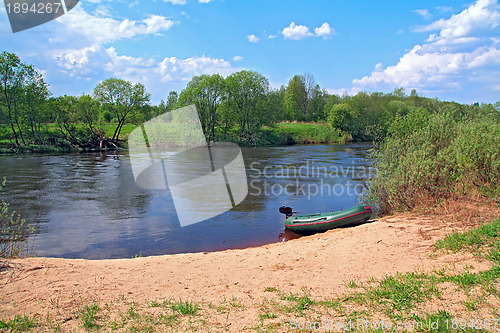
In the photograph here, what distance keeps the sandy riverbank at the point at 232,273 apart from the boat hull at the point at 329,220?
6.60 ft

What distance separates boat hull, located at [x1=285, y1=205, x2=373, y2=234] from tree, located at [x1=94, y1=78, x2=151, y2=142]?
40.6 meters

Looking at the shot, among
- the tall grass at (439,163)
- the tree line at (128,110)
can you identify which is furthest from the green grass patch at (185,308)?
the tree line at (128,110)

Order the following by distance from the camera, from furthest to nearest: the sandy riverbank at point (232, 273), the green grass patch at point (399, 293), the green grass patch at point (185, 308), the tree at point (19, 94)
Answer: the tree at point (19, 94) → the sandy riverbank at point (232, 273) → the green grass patch at point (185, 308) → the green grass patch at point (399, 293)

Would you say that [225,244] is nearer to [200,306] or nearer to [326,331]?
[200,306]

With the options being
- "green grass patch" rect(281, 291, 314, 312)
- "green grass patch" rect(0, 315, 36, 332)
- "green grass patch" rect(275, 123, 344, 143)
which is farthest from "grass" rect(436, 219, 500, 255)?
"green grass patch" rect(275, 123, 344, 143)

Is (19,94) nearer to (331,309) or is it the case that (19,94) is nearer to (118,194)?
(118,194)

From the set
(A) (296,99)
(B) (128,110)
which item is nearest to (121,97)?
(B) (128,110)

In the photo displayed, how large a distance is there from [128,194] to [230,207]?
6.26 meters

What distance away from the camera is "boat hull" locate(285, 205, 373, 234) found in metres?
10.8

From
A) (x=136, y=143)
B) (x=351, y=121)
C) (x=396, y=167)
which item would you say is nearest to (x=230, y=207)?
(x=396, y=167)

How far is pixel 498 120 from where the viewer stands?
39.8ft

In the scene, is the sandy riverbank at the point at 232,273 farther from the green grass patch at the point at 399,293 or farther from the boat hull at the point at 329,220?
the boat hull at the point at 329,220

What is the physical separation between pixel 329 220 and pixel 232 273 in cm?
533

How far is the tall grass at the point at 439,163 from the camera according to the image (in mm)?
9625
